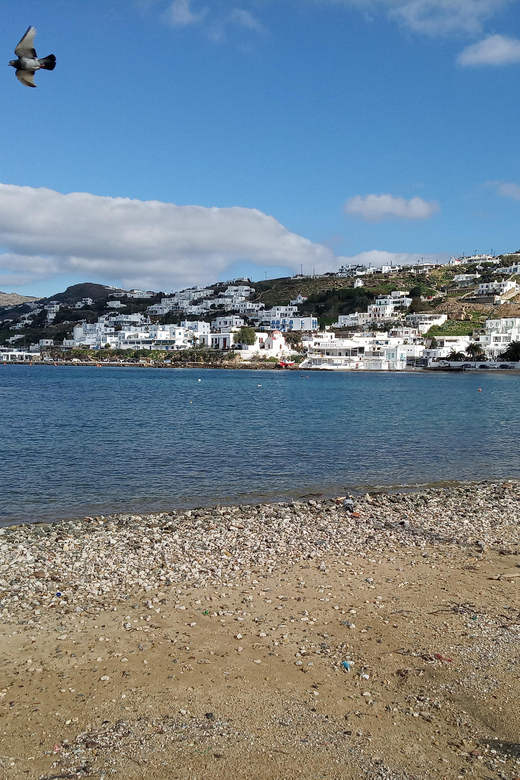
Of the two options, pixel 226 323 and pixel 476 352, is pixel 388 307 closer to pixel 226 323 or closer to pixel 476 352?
pixel 476 352

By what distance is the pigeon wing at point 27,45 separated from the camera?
14.5ft

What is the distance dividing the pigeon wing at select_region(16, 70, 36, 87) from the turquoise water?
9.77 m

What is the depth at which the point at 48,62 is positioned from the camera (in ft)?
14.2

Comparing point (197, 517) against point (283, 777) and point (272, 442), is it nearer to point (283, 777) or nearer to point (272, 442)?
point (283, 777)

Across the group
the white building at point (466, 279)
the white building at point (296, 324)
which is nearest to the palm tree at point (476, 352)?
the white building at point (296, 324)

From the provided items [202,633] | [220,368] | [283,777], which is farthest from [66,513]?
[220,368]

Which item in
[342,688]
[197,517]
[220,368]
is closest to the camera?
[342,688]

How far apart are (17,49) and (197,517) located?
358 inches

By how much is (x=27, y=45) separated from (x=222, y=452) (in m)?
16.7

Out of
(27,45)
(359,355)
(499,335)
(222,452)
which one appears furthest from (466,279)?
(27,45)

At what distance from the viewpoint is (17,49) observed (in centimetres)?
441

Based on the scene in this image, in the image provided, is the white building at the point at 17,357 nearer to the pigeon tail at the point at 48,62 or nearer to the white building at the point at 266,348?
the white building at the point at 266,348

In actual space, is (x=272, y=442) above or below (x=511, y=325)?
below

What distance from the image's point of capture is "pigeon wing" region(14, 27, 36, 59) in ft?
14.5
